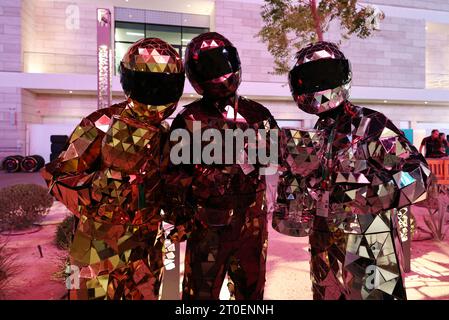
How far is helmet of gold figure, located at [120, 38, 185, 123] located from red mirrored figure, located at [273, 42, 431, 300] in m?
0.47

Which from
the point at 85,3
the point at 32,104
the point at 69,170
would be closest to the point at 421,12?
the point at 85,3

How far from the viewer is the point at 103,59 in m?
3.48

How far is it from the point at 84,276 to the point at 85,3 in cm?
1663

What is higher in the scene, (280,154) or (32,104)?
(32,104)

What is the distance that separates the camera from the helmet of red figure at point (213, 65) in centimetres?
124

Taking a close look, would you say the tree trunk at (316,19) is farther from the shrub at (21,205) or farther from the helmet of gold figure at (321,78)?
the shrub at (21,205)

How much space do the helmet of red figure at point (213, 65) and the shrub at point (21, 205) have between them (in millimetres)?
4463

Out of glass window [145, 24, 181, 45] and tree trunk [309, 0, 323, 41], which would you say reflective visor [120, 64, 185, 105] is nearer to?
tree trunk [309, 0, 323, 41]

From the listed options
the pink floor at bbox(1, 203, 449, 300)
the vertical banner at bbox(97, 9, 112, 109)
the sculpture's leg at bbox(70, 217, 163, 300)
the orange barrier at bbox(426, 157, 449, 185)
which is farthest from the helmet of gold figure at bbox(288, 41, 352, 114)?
the orange barrier at bbox(426, 157, 449, 185)

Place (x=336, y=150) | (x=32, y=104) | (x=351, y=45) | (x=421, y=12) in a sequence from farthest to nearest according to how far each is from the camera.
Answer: (x=421, y=12) < (x=351, y=45) < (x=32, y=104) < (x=336, y=150)

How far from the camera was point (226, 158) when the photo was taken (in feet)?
4.13

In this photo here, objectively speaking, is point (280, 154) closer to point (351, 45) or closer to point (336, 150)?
point (336, 150)

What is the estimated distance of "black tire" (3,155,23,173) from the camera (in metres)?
12.0

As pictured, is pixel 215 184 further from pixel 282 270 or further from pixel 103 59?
pixel 103 59
